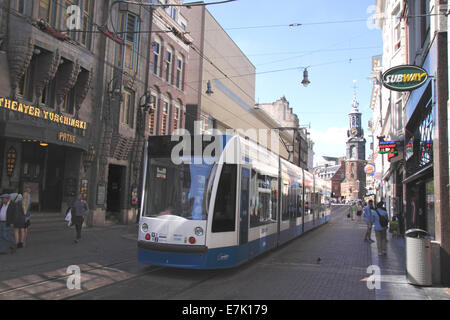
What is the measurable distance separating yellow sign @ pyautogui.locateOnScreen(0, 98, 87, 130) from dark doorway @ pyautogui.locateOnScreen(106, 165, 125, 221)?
183 inches

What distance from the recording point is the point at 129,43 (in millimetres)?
21859

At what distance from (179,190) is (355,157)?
12849cm

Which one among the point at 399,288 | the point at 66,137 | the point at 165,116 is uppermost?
the point at 165,116

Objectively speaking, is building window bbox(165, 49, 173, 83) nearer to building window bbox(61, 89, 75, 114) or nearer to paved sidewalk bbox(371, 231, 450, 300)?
building window bbox(61, 89, 75, 114)

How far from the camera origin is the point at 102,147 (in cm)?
1967

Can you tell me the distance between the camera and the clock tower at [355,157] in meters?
122

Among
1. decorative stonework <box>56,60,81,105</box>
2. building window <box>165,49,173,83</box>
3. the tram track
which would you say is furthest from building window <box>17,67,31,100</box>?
building window <box>165,49,173,83</box>

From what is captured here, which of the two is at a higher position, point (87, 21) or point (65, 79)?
point (87, 21)

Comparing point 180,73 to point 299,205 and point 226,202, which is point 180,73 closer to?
point 299,205

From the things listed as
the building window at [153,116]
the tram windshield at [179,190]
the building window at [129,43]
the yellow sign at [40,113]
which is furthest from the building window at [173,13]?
the tram windshield at [179,190]

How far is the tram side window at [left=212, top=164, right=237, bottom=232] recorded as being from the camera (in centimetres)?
812

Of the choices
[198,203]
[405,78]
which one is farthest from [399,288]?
[405,78]
